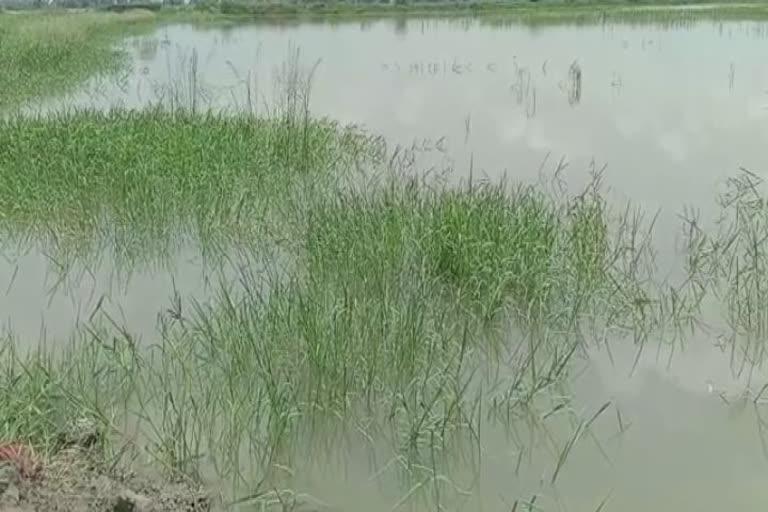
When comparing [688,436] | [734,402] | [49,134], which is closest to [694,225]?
[734,402]

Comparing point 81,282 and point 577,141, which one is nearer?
point 81,282

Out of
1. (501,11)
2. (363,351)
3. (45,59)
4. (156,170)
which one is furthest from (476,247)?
(501,11)

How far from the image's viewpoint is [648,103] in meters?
11.3

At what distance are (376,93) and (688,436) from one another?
1038 cm

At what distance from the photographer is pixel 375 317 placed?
3.91m

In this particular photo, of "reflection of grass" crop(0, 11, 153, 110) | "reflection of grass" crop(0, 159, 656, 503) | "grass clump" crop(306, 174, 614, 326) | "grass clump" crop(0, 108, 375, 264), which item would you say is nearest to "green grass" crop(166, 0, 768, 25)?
"reflection of grass" crop(0, 11, 153, 110)

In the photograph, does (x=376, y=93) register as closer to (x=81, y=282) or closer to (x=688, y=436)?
(x=81, y=282)

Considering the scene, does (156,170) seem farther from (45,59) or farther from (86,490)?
(45,59)

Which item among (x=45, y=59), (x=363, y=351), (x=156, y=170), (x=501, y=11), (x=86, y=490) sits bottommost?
(x=86, y=490)

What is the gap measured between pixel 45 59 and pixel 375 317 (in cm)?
1336

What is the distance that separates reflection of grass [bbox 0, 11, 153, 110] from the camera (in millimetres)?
12596

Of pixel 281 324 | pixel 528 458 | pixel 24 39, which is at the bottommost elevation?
pixel 528 458

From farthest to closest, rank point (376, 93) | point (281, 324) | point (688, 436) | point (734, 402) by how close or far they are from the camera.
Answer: point (376, 93) < point (281, 324) < point (734, 402) < point (688, 436)

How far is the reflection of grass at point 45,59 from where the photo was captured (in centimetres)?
1260
